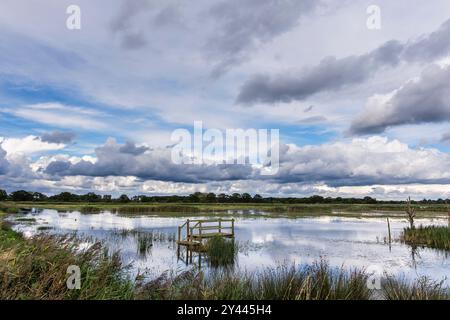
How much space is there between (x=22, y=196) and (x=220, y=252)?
12814 centimetres

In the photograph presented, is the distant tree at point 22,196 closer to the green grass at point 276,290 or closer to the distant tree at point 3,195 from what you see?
the distant tree at point 3,195

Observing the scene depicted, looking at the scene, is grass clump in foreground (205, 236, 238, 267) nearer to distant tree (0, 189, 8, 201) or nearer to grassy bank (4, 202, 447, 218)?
grassy bank (4, 202, 447, 218)

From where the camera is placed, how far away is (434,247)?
2842 cm

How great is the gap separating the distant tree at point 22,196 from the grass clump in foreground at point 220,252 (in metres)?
125

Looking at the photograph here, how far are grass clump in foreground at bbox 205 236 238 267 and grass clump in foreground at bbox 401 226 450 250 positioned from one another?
16066 millimetres

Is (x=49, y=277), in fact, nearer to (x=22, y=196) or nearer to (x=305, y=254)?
(x=305, y=254)

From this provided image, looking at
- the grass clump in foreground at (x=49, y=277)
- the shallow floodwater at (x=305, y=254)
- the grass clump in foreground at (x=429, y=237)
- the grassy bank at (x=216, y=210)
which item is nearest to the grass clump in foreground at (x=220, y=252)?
the shallow floodwater at (x=305, y=254)

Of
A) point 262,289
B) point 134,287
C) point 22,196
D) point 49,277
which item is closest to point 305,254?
point 262,289

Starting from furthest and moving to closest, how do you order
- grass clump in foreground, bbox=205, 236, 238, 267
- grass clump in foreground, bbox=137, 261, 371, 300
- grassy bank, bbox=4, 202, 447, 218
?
grassy bank, bbox=4, 202, 447, 218 → grass clump in foreground, bbox=205, 236, 238, 267 → grass clump in foreground, bbox=137, 261, 371, 300

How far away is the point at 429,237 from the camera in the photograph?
29453 millimetres

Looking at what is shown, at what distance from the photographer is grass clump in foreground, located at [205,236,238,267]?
2236 cm

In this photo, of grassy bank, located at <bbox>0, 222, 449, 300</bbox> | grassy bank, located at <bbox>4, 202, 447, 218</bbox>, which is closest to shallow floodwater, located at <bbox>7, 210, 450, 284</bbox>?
grassy bank, located at <bbox>0, 222, 449, 300</bbox>
